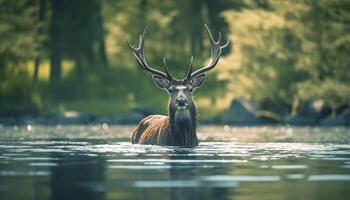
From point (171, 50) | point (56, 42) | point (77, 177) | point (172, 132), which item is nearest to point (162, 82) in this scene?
point (172, 132)

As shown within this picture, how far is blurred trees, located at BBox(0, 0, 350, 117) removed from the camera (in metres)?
59.0

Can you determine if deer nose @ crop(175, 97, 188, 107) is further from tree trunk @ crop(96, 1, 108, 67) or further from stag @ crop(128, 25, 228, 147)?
tree trunk @ crop(96, 1, 108, 67)

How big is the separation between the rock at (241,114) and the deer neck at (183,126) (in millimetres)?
32511

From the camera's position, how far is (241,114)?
6216 cm

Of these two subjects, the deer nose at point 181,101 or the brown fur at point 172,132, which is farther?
the brown fur at point 172,132

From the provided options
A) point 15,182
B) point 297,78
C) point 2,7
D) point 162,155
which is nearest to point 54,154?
point 162,155

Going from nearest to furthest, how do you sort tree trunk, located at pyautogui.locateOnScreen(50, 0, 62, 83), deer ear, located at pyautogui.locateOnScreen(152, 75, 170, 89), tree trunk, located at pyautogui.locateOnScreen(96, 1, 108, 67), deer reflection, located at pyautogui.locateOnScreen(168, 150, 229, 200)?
deer reflection, located at pyautogui.locateOnScreen(168, 150, 229, 200)
deer ear, located at pyautogui.locateOnScreen(152, 75, 170, 89)
tree trunk, located at pyautogui.locateOnScreen(50, 0, 62, 83)
tree trunk, located at pyautogui.locateOnScreen(96, 1, 108, 67)

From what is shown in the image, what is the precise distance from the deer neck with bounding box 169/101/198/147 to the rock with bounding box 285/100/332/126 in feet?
97.2

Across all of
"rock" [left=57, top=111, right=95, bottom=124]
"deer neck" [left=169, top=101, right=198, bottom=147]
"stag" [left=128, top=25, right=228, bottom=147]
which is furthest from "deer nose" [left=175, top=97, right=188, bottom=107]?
"rock" [left=57, top=111, right=95, bottom=124]

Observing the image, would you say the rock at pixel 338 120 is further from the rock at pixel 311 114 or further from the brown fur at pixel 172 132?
the brown fur at pixel 172 132

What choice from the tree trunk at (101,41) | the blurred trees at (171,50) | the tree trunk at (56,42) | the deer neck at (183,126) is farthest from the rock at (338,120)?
the deer neck at (183,126)

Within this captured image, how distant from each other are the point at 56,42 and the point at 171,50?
15035mm

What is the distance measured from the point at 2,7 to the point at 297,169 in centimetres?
5597

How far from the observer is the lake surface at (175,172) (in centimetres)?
1542
